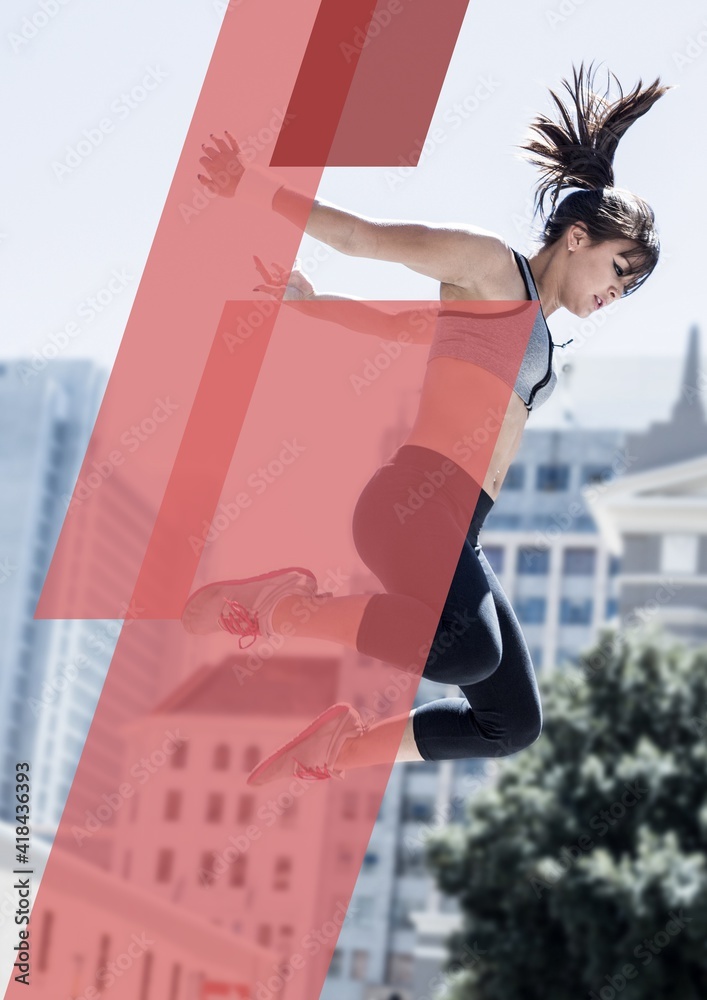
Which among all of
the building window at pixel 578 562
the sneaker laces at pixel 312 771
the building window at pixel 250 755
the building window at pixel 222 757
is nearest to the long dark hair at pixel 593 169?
the sneaker laces at pixel 312 771

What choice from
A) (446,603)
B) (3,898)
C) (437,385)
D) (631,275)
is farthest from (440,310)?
(3,898)

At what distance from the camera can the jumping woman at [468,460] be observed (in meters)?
3.20

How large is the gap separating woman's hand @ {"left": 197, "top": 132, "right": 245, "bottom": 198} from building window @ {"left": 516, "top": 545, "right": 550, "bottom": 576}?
63115mm

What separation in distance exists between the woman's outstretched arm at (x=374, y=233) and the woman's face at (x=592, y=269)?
0.83ft

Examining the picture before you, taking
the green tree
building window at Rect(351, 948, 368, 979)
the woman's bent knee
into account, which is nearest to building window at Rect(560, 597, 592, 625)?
building window at Rect(351, 948, 368, 979)

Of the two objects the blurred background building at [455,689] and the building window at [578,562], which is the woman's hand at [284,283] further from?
the building window at [578,562]

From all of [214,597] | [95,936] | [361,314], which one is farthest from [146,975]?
[361,314]

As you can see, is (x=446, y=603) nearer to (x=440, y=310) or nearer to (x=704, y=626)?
(x=440, y=310)

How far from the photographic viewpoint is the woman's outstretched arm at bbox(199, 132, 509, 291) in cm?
301

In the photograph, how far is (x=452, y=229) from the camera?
10.4 feet

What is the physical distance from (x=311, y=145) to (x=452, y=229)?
4.30 ft

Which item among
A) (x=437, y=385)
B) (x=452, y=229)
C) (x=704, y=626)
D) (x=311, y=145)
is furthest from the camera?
(x=704, y=626)

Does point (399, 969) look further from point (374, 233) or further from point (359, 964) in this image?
point (374, 233)

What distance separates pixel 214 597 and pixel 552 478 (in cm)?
6618
